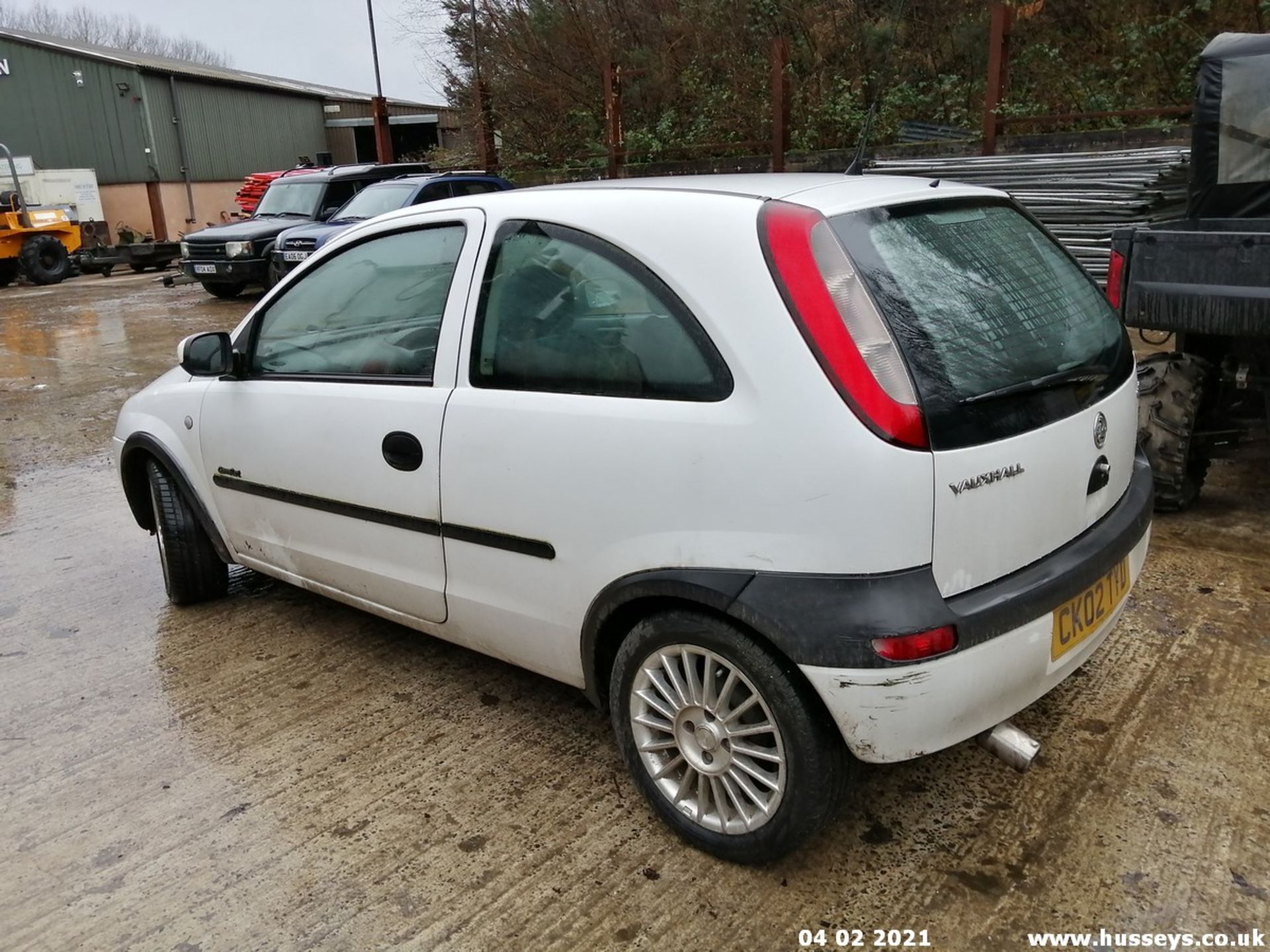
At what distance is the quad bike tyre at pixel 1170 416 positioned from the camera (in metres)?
4.35

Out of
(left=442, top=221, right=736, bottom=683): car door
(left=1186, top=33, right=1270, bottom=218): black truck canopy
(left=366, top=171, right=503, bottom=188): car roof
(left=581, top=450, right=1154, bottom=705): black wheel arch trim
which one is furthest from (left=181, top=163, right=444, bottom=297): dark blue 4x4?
(left=581, top=450, right=1154, bottom=705): black wheel arch trim

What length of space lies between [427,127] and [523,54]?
20508mm

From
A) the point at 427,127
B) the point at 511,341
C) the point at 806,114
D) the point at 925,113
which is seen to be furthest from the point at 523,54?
the point at 427,127

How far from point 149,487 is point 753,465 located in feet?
10.6

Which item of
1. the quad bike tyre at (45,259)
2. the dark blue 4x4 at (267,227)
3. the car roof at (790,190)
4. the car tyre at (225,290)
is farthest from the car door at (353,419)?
the quad bike tyre at (45,259)

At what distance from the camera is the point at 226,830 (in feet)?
8.73

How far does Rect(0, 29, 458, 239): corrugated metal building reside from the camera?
28391 millimetres

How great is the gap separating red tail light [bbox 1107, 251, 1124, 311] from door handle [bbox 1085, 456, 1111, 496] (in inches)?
77.2

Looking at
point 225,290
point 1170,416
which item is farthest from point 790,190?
point 225,290

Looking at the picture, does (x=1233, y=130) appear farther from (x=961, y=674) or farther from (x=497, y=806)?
(x=497, y=806)

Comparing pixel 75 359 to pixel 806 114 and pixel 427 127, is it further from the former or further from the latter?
pixel 427 127
